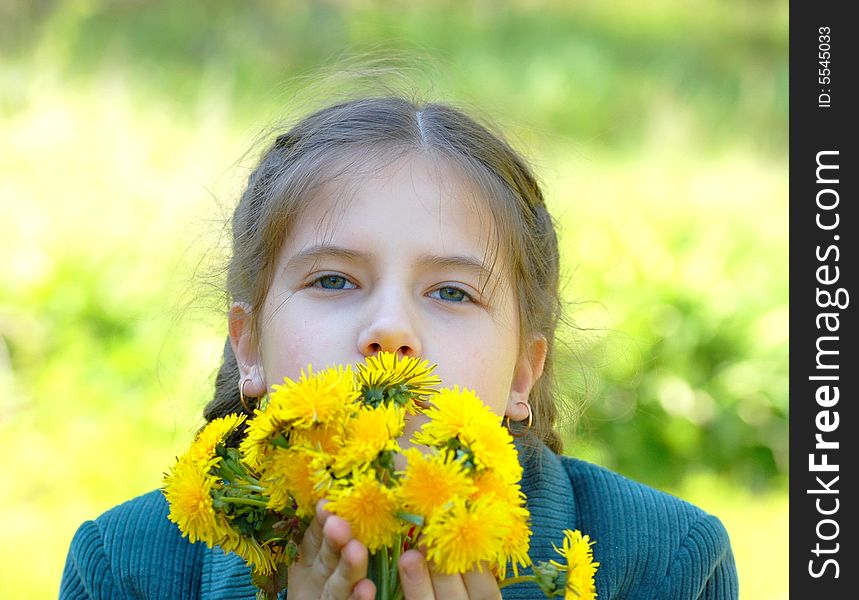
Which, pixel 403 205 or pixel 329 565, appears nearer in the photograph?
pixel 329 565

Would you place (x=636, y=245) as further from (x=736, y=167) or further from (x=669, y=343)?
(x=736, y=167)

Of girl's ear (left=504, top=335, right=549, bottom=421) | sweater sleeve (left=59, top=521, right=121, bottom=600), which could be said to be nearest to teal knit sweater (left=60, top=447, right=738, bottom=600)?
sweater sleeve (left=59, top=521, right=121, bottom=600)

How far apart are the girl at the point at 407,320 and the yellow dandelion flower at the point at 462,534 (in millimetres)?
115

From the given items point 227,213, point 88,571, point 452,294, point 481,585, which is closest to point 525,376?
point 452,294

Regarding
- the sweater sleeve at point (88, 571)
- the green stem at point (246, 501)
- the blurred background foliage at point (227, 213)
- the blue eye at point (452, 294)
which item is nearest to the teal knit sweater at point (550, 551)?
the sweater sleeve at point (88, 571)

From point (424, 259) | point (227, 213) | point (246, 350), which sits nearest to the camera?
point (424, 259)

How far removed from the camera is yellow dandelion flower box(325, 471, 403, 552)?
1.25 meters

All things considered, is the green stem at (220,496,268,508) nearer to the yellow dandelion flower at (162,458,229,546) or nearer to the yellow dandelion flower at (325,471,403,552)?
the yellow dandelion flower at (162,458,229,546)

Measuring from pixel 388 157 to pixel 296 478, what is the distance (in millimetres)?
784

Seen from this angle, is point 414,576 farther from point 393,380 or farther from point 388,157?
point 388,157

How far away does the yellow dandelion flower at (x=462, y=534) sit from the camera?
1.21 metres

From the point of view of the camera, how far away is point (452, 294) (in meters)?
1.80

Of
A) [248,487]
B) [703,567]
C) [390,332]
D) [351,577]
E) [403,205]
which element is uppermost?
[403,205]

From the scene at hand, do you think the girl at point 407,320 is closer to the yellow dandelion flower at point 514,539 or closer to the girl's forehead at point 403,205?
the girl's forehead at point 403,205
